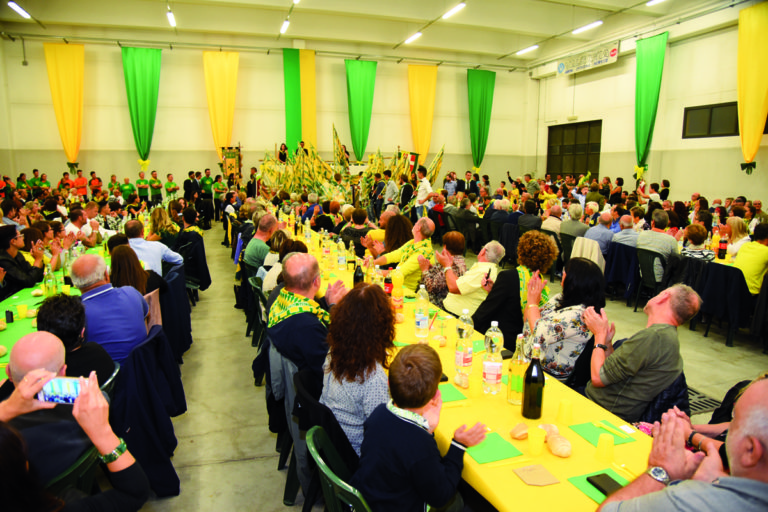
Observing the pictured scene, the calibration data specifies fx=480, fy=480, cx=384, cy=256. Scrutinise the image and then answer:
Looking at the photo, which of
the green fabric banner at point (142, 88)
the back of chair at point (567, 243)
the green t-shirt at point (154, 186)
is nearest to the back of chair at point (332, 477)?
the back of chair at point (567, 243)

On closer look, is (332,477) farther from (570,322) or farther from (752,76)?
(752,76)

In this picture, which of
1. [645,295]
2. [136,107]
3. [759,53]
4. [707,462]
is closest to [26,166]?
[136,107]

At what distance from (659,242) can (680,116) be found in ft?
29.5

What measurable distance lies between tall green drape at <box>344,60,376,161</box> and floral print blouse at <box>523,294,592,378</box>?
1412cm

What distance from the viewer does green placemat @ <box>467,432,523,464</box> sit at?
5.45ft

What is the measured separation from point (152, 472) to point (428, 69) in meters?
16.2

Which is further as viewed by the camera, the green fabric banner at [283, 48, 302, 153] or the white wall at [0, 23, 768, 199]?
the green fabric banner at [283, 48, 302, 153]

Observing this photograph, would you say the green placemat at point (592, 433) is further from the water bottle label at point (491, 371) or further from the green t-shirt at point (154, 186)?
the green t-shirt at point (154, 186)

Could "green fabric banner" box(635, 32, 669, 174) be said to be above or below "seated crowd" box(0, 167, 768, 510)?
above

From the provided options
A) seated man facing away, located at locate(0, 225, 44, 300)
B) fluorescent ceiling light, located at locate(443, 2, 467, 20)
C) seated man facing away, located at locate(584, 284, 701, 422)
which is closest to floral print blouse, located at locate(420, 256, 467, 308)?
seated man facing away, located at locate(584, 284, 701, 422)

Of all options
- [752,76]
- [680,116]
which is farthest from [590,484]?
[680,116]

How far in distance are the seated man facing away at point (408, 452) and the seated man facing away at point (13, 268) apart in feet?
11.8

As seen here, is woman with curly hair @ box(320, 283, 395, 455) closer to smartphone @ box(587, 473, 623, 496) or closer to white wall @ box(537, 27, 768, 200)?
smartphone @ box(587, 473, 623, 496)

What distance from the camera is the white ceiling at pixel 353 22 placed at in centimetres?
1269
